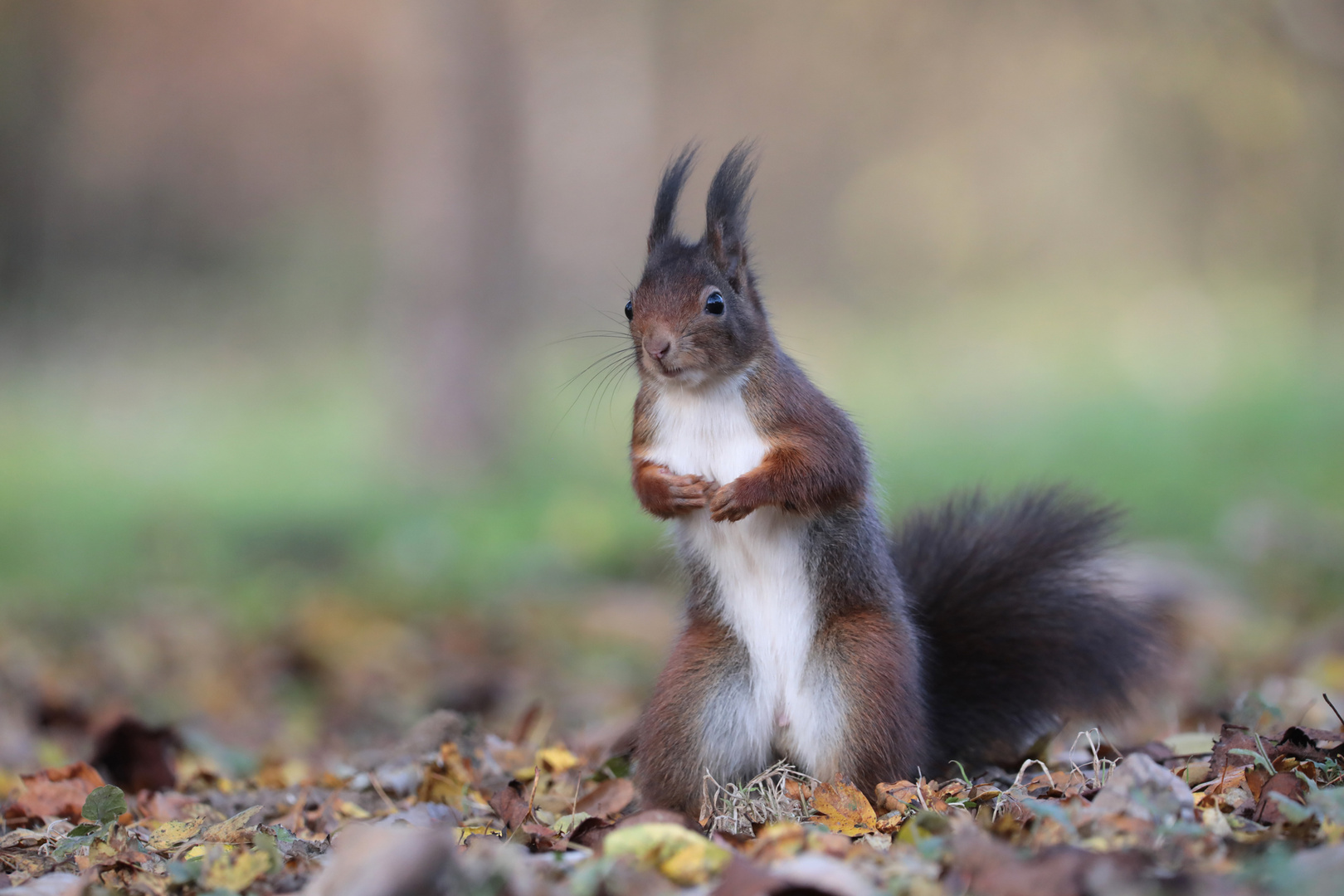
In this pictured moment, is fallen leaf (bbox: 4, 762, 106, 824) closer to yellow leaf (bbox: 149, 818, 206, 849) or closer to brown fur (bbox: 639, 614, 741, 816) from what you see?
yellow leaf (bbox: 149, 818, 206, 849)

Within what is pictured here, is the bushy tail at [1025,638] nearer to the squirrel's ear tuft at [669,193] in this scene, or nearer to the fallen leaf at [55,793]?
the squirrel's ear tuft at [669,193]

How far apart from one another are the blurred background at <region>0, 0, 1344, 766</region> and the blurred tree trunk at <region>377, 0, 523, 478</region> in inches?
1.0

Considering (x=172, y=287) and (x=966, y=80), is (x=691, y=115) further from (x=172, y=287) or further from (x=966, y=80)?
(x=172, y=287)

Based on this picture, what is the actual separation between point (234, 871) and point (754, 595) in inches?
38.9

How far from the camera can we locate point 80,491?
774 cm

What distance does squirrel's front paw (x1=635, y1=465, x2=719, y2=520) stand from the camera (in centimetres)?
222

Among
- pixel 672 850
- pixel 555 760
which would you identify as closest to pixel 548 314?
pixel 555 760

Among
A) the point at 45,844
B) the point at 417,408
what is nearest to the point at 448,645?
the point at 45,844

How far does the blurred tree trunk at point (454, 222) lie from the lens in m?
7.88

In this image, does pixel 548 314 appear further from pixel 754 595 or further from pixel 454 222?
pixel 754 595

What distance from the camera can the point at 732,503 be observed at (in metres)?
2.17

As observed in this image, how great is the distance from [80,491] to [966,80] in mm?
10047

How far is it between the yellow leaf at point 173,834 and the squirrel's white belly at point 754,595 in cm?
93

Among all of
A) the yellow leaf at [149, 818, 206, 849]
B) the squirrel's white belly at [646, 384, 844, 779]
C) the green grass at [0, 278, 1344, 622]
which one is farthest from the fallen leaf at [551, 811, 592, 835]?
the green grass at [0, 278, 1344, 622]
